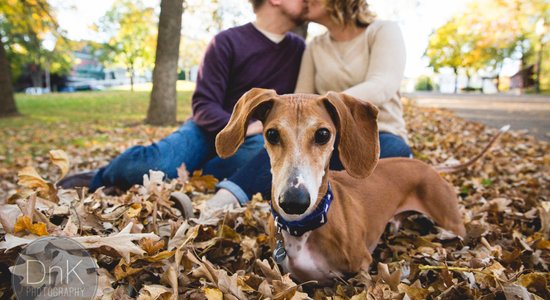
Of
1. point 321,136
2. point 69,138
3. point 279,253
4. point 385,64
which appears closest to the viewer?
point 321,136

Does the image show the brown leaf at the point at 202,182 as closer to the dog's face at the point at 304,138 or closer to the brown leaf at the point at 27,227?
the dog's face at the point at 304,138

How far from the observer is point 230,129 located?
2.14 m

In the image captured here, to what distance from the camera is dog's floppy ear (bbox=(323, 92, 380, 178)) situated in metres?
2.05

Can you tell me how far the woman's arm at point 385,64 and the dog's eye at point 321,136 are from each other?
1672mm

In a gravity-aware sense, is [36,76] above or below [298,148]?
above

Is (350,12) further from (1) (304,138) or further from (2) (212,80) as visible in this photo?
(1) (304,138)

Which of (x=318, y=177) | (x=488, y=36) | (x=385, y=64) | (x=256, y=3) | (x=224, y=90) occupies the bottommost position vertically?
(x=318, y=177)

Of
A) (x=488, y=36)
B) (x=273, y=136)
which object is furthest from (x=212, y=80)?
(x=488, y=36)

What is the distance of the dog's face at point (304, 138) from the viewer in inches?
68.4

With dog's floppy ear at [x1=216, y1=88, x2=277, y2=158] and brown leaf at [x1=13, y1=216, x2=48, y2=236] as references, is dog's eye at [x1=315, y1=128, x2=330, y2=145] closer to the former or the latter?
dog's floppy ear at [x1=216, y1=88, x2=277, y2=158]

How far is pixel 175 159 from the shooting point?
396 cm

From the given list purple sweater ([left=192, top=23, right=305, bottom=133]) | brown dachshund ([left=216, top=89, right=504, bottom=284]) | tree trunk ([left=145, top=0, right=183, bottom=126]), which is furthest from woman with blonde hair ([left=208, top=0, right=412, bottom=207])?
tree trunk ([left=145, top=0, right=183, bottom=126])

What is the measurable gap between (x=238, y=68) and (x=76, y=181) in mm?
2001

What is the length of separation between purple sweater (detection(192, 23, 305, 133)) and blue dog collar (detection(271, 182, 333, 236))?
7.28 ft
